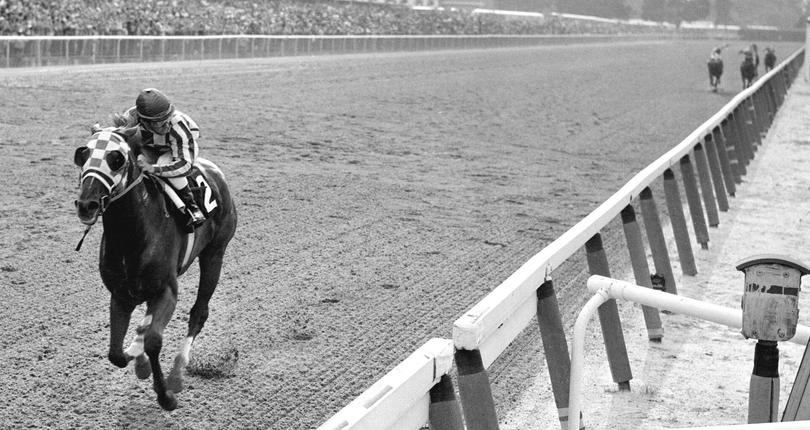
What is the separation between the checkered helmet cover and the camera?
13.3ft

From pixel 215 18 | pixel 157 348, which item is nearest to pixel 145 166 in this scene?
pixel 157 348

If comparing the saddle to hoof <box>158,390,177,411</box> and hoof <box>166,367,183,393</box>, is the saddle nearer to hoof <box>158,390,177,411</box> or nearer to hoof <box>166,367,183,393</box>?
hoof <box>166,367,183,393</box>

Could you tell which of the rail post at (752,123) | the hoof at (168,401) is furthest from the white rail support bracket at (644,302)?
the rail post at (752,123)

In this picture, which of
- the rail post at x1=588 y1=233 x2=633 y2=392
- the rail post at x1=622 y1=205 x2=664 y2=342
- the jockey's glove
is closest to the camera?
the jockey's glove

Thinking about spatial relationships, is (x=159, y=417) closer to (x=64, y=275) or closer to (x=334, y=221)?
(x=64, y=275)

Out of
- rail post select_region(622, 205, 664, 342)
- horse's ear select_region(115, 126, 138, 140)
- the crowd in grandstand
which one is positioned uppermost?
horse's ear select_region(115, 126, 138, 140)

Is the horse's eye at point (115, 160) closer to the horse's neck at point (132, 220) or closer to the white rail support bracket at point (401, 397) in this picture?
the horse's neck at point (132, 220)

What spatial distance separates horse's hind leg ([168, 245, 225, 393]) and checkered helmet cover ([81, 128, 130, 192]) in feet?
3.03

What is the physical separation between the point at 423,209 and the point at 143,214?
16.9ft

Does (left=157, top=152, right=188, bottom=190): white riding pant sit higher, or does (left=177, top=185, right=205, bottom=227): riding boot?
(left=157, top=152, right=188, bottom=190): white riding pant

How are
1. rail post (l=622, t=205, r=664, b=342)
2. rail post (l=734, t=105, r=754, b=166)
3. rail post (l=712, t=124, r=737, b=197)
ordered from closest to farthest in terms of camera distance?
rail post (l=622, t=205, r=664, b=342), rail post (l=712, t=124, r=737, b=197), rail post (l=734, t=105, r=754, b=166)

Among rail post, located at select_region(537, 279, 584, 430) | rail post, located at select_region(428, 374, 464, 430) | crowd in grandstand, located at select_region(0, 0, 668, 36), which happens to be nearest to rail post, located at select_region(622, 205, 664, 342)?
rail post, located at select_region(537, 279, 584, 430)

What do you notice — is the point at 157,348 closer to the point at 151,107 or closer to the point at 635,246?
the point at 151,107

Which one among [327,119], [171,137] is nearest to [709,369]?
[171,137]
